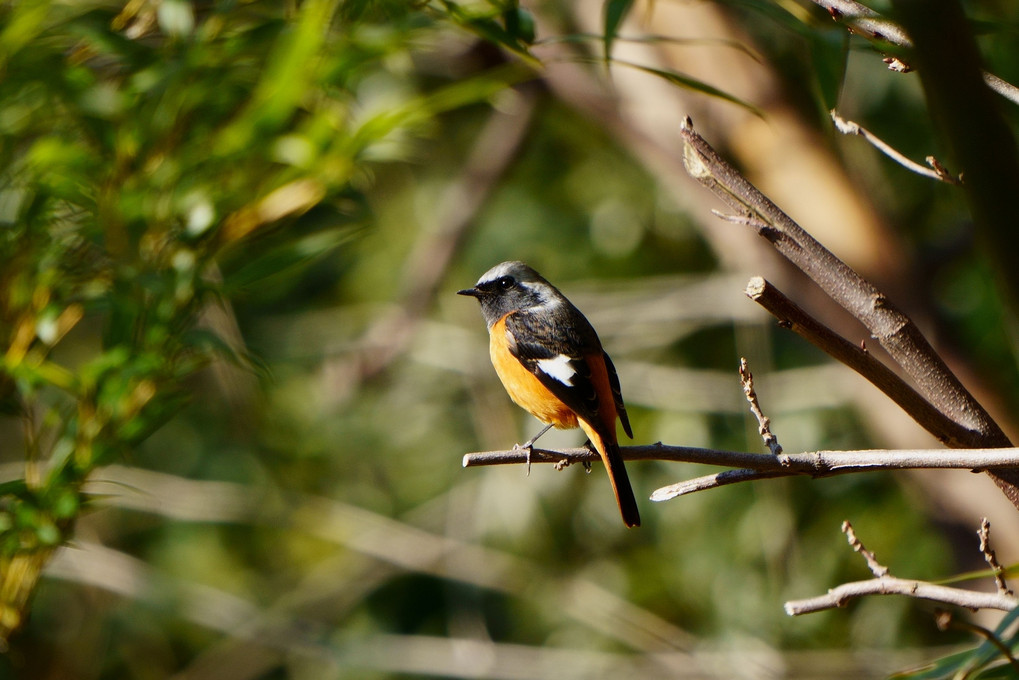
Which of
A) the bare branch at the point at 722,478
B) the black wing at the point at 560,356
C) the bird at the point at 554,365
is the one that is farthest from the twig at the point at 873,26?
the black wing at the point at 560,356

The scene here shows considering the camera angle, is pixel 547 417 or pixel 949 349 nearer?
pixel 547 417

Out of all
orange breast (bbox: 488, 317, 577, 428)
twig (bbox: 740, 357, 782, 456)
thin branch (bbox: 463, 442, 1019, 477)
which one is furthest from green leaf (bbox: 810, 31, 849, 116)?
orange breast (bbox: 488, 317, 577, 428)

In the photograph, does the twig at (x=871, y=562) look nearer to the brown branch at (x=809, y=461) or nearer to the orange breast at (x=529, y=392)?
the brown branch at (x=809, y=461)

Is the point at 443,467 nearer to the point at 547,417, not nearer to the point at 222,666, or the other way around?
the point at 222,666

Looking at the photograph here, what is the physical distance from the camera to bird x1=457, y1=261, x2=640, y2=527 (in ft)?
7.62

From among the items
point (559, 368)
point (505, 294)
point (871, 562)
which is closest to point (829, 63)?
point (871, 562)

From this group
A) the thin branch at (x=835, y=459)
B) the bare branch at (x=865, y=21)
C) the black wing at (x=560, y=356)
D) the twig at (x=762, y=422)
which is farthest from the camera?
the black wing at (x=560, y=356)

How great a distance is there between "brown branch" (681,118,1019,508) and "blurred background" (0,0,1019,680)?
0.37m

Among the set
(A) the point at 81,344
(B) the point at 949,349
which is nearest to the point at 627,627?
(B) the point at 949,349

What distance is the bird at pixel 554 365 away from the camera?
91.4 inches

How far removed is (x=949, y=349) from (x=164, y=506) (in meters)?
4.02

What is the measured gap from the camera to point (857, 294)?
1.16 m

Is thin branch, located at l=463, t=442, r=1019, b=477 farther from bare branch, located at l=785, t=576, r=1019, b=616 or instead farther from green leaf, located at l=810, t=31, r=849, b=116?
green leaf, located at l=810, t=31, r=849, b=116

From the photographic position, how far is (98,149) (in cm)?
231
